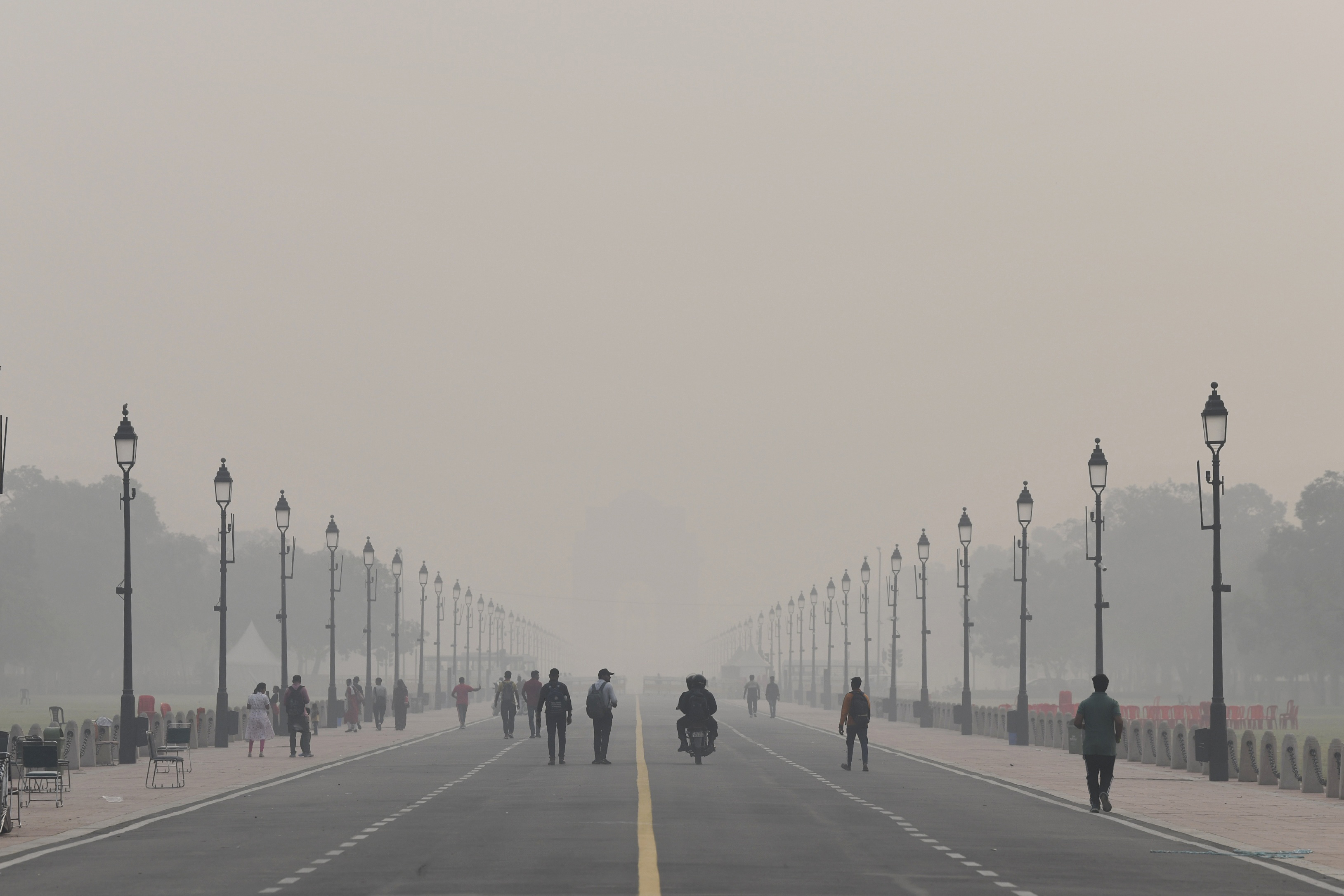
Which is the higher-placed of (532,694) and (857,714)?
(857,714)

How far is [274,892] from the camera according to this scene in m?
16.2

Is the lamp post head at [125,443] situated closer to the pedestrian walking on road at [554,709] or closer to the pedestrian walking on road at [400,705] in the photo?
the pedestrian walking on road at [554,709]

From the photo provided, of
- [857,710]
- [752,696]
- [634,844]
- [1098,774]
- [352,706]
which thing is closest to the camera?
[634,844]

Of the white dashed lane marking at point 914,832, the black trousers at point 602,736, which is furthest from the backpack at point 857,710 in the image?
the black trousers at point 602,736

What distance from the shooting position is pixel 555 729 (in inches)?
1555

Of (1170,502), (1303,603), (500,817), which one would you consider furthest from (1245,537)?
(500,817)

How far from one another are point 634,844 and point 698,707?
18961mm

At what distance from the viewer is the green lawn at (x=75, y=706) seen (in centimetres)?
8319

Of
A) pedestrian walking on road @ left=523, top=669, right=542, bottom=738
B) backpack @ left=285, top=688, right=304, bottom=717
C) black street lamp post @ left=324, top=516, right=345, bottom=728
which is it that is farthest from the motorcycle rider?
black street lamp post @ left=324, top=516, right=345, bottom=728

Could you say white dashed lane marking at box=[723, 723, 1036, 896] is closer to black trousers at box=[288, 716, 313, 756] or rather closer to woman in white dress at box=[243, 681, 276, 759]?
black trousers at box=[288, 716, 313, 756]

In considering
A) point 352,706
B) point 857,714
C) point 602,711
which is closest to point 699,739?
point 602,711

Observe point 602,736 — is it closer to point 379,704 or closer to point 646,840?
point 646,840

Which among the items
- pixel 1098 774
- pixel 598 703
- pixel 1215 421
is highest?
pixel 1215 421

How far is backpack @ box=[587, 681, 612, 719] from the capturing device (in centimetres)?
3731
